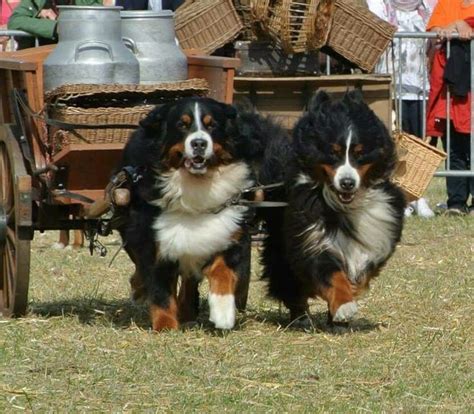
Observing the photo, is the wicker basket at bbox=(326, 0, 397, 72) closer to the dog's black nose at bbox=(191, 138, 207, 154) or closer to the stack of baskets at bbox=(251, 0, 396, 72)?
the stack of baskets at bbox=(251, 0, 396, 72)

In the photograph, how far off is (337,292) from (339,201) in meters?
0.48

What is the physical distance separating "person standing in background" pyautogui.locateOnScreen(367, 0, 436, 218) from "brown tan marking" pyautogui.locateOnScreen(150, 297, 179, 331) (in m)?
6.80

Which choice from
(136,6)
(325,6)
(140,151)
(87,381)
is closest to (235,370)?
(87,381)

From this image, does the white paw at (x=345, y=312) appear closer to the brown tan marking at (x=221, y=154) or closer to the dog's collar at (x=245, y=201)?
the dog's collar at (x=245, y=201)

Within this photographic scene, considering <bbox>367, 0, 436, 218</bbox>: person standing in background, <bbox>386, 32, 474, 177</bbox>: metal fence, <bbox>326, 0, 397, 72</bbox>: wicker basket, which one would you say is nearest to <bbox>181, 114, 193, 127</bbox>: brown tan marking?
<bbox>326, 0, 397, 72</bbox>: wicker basket

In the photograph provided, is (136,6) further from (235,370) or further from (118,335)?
(235,370)

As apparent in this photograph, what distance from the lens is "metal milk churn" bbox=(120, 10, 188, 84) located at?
8.22 m

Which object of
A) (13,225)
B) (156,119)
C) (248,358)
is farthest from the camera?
(13,225)

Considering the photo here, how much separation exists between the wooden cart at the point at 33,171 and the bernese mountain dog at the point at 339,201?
67cm

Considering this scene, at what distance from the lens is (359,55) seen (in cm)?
1303

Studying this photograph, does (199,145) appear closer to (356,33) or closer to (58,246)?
(58,246)

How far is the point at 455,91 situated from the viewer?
46.9ft

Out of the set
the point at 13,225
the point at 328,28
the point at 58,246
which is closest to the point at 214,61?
the point at 13,225

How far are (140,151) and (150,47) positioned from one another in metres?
0.73
